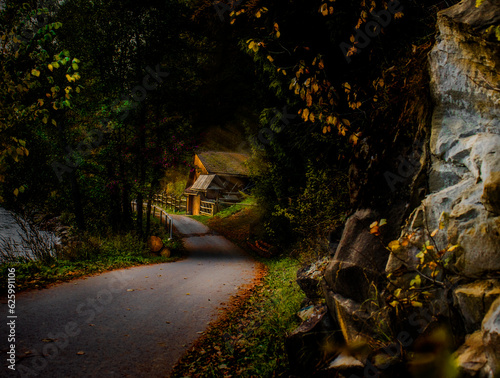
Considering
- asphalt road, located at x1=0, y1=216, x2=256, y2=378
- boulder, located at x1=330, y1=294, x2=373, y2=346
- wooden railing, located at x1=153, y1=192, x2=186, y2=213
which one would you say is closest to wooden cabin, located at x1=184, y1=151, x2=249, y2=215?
wooden railing, located at x1=153, y1=192, x2=186, y2=213

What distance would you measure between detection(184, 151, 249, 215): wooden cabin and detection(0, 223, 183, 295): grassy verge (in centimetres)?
1776

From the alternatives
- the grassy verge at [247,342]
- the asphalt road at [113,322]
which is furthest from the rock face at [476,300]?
the asphalt road at [113,322]

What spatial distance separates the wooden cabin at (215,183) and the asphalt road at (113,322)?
22194 millimetres

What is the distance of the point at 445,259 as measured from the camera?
103 inches

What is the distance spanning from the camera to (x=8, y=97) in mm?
4262

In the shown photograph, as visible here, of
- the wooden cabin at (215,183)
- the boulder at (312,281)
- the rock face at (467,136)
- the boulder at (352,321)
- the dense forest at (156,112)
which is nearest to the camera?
the rock face at (467,136)

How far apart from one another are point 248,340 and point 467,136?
409 centimetres

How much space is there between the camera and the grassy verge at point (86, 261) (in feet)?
22.7

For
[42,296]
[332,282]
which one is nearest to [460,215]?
[332,282]

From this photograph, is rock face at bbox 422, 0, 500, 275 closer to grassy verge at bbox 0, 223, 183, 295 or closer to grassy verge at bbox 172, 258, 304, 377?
grassy verge at bbox 172, 258, 304, 377

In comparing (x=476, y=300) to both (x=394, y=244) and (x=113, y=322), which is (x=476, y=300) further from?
(x=113, y=322)

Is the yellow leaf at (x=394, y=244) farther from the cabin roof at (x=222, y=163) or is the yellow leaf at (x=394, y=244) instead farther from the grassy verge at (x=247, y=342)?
the cabin roof at (x=222, y=163)

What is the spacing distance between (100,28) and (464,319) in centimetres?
1393

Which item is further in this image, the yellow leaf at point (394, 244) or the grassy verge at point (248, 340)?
the grassy verge at point (248, 340)
